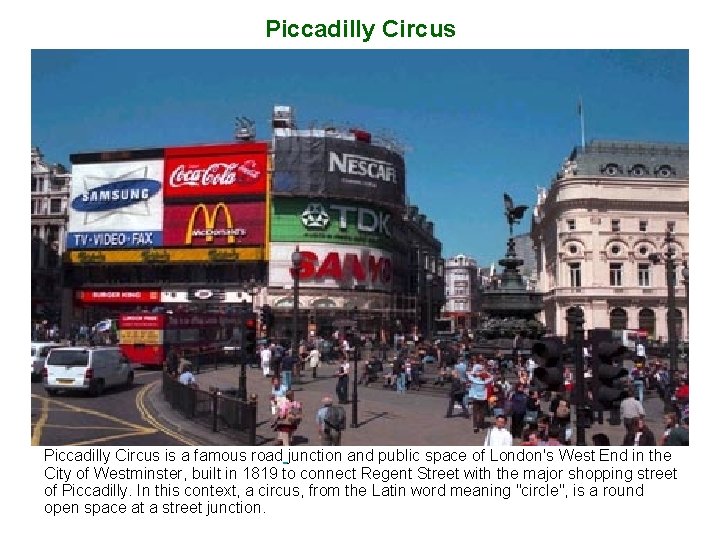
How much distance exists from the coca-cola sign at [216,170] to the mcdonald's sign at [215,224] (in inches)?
50.0

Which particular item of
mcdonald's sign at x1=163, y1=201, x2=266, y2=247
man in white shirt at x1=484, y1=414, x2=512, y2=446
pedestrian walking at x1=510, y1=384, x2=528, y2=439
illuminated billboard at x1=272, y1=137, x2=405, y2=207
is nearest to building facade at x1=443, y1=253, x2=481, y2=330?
illuminated billboard at x1=272, y1=137, x2=405, y2=207

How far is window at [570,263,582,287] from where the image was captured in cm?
6619

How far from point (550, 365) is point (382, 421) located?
965cm

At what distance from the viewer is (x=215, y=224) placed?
6644 centimetres

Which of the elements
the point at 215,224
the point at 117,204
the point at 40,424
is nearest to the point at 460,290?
the point at 215,224

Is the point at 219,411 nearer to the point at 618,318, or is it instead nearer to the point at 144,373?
the point at 144,373

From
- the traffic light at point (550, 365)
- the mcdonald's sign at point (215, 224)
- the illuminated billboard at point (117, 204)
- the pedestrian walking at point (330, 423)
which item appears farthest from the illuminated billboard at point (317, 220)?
the traffic light at point (550, 365)

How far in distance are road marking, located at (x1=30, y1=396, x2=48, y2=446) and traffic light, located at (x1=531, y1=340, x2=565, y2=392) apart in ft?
27.3

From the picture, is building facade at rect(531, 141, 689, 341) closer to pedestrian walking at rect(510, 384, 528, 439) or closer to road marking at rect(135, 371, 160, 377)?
road marking at rect(135, 371, 160, 377)

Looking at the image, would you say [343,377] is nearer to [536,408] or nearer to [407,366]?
[407,366]

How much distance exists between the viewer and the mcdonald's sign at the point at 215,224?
65.9 metres
